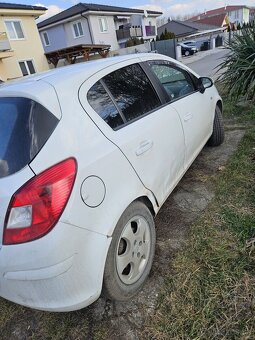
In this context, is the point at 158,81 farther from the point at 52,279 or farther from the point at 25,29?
the point at 25,29

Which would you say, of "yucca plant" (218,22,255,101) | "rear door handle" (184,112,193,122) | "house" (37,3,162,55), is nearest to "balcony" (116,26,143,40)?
"house" (37,3,162,55)

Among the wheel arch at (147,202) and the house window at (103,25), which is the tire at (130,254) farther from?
the house window at (103,25)

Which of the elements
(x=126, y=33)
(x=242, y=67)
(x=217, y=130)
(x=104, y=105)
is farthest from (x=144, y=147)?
(x=126, y=33)

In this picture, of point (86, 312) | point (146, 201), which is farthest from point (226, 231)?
point (86, 312)

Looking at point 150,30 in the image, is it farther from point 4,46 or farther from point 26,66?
point 4,46

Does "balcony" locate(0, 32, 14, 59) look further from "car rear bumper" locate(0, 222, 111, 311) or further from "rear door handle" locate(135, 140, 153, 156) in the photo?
"car rear bumper" locate(0, 222, 111, 311)

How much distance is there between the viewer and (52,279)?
1.47 metres

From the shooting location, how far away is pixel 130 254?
1.96 metres

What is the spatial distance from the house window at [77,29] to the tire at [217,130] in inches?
1165

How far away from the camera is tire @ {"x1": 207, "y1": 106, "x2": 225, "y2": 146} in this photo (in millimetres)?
4016

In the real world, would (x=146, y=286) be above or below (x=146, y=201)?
below

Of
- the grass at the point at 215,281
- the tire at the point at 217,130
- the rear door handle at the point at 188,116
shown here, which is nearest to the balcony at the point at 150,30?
the tire at the point at 217,130

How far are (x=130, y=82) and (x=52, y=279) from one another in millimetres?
1636

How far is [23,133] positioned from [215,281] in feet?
5.39
